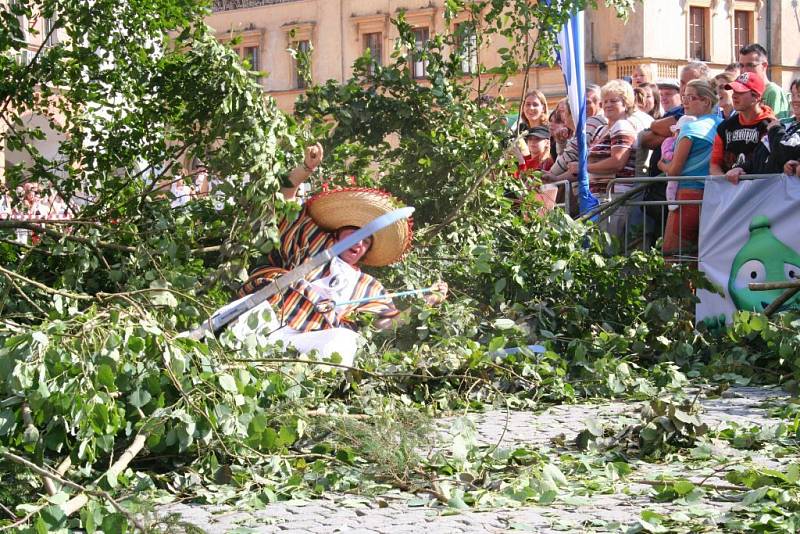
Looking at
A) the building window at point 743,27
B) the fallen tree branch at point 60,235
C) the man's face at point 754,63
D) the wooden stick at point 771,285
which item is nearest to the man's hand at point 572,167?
the man's face at point 754,63

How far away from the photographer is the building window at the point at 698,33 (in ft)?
134

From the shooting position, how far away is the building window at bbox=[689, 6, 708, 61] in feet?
134

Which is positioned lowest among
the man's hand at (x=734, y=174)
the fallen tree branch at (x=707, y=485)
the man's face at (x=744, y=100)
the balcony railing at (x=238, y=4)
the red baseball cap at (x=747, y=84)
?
the fallen tree branch at (x=707, y=485)

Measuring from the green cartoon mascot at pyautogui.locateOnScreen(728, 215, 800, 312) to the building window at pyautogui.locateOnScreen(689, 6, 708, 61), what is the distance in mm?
33582

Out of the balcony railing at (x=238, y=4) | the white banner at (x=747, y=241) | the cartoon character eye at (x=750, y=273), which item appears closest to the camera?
the white banner at (x=747, y=241)

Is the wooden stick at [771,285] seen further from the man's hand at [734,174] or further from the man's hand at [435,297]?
the man's hand at [435,297]

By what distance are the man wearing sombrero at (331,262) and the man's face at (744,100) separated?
2504 mm

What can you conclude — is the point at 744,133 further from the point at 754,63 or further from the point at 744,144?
the point at 754,63

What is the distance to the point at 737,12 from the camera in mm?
42000

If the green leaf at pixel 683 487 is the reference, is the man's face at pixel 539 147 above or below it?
above

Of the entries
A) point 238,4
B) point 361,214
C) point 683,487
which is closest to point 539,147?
point 361,214

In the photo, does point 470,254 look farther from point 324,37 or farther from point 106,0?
point 324,37

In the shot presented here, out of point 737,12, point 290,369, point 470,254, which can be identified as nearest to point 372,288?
point 470,254

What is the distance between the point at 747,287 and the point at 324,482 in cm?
435
